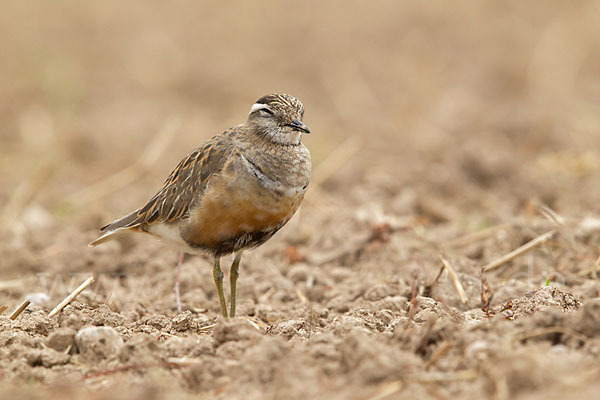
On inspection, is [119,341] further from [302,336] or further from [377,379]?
[377,379]

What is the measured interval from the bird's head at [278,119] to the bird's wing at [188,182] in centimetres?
26

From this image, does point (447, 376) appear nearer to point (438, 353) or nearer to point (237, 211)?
point (438, 353)

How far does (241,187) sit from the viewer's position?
5.47m

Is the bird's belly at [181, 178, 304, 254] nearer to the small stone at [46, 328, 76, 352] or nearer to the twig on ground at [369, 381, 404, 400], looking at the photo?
the small stone at [46, 328, 76, 352]

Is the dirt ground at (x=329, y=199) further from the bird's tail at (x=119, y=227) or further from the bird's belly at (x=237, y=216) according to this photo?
the bird's belly at (x=237, y=216)

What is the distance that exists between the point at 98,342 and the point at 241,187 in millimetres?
1472

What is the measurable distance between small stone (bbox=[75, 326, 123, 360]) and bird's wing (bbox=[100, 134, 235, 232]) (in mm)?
1393

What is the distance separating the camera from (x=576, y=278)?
6195mm

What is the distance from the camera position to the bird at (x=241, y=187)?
5500mm

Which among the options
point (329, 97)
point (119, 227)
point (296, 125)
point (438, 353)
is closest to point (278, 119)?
point (296, 125)

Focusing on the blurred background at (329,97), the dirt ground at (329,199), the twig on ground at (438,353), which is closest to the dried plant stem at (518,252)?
the dirt ground at (329,199)

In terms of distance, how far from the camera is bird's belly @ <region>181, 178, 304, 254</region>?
215 inches

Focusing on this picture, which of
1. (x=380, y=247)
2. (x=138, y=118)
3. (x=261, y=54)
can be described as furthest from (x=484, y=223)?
(x=261, y=54)

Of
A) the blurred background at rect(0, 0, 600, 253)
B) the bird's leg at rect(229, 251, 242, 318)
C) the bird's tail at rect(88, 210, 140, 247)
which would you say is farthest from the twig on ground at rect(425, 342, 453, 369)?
the blurred background at rect(0, 0, 600, 253)
